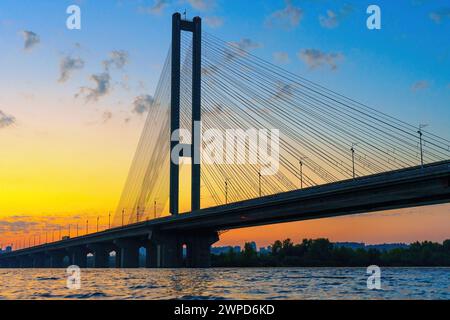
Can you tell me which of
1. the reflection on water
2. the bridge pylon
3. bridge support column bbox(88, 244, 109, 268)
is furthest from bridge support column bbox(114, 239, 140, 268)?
the reflection on water

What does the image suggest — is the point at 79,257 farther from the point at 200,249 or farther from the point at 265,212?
the point at 265,212

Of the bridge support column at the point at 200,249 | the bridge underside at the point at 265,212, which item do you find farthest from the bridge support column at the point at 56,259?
the bridge support column at the point at 200,249

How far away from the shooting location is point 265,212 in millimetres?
69188

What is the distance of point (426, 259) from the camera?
151 meters

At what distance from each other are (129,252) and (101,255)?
73.6ft

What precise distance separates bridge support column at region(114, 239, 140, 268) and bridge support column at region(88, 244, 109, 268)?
64.5 ft

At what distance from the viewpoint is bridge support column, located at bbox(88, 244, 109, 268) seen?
13400 cm

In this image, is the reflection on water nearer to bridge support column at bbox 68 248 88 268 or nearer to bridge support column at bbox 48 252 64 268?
bridge support column at bbox 68 248 88 268

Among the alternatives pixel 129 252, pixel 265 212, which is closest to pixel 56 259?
pixel 129 252
